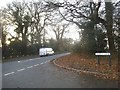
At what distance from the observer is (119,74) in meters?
14.0

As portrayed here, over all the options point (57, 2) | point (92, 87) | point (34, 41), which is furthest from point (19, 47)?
point (92, 87)

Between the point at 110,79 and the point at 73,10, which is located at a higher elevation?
the point at 73,10

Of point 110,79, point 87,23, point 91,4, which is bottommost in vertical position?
point 110,79

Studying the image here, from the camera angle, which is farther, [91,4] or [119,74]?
[91,4]

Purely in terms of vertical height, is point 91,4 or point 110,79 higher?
point 91,4

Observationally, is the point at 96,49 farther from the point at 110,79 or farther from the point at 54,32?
the point at 54,32

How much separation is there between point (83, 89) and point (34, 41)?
5001cm

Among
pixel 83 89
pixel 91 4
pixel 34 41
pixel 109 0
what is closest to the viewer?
pixel 83 89

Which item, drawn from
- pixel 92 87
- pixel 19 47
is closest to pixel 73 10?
pixel 92 87

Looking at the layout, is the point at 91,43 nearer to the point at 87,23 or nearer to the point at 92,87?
the point at 87,23

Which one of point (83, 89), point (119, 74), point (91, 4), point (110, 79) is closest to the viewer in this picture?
point (83, 89)

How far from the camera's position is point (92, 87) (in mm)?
10594

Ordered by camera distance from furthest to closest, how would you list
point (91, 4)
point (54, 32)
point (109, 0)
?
point (54, 32)
point (91, 4)
point (109, 0)

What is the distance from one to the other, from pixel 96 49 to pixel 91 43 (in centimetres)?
82
